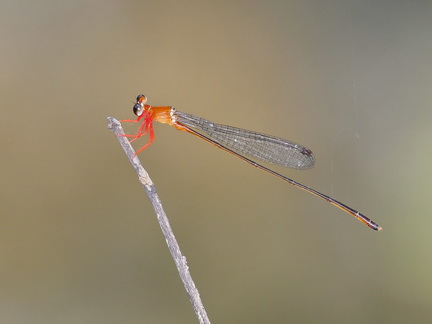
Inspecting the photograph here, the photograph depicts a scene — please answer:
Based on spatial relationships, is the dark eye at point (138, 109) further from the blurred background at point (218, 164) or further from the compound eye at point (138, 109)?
the blurred background at point (218, 164)

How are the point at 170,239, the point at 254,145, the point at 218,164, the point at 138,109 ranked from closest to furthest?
the point at 170,239, the point at 138,109, the point at 254,145, the point at 218,164

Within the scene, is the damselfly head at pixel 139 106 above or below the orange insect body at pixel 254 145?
above

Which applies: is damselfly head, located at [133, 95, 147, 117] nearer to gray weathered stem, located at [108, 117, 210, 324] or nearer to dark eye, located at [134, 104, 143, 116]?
dark eye, located at [134, 104, 143, 116]

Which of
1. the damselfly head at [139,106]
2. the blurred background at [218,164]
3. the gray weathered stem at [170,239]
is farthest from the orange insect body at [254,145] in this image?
the gray weathered stem at [170,239]

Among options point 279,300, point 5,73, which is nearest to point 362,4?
point 279,300

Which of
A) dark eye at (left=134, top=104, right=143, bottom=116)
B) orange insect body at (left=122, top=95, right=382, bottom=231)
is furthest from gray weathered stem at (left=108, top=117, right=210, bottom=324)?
orange insect body at (left=122, top=95, right=382, bottom=231)

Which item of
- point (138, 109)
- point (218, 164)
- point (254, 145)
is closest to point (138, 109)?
point (138, 109)

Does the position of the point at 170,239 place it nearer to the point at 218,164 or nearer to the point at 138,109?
the point at 138,109

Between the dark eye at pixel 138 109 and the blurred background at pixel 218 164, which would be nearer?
the dark eye at pixel 138 109

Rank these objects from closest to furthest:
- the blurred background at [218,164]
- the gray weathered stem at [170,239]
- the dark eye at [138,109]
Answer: the gray weathered stem at [170,239] → the dark eye at [138,109] → the blurred background at [218,164]

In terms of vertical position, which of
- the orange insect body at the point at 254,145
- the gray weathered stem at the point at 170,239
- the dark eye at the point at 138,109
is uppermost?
the dark eye at the point at 138,109
